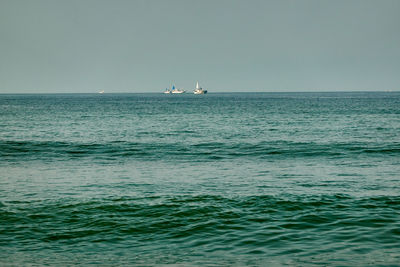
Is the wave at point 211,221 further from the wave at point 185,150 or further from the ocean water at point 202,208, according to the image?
the wave at point 185,150

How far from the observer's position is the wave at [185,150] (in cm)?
3222

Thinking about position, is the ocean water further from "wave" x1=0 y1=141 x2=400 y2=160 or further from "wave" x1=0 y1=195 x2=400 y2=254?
"wave" x1=0 y1=141 x2=400 y2=160

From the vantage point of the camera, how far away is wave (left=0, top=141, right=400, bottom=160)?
3222cm

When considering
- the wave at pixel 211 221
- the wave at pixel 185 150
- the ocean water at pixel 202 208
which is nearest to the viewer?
the ocean water at pixel 202 208

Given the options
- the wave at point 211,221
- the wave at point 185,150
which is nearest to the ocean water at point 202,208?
the wave at point 211,221

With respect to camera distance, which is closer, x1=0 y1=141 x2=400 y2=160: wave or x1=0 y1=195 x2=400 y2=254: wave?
x1=0 y1=195 x2=400 y2=254: wave

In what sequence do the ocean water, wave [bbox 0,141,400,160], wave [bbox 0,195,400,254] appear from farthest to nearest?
wave [bbox 0,141,400,160], wave [bbox 0,195,400,254], the ocean water

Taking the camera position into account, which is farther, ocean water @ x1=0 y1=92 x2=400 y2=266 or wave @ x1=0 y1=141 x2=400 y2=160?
wave @ x1=0 y1=141 x2=400 y2=160

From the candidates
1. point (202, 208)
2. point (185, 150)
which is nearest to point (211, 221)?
point (202, 208)

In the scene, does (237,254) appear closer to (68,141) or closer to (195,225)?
(195,225)

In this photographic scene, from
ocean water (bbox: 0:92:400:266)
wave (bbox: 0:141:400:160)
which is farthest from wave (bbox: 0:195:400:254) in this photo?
wave (bbox: 0:141:400:160)

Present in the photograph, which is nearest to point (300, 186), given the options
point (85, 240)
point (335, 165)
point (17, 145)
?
point (335, 165)

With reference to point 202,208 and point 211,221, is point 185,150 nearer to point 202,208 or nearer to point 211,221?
point 202,208

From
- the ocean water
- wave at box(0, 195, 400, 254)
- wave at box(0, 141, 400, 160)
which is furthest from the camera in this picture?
wave at box(0, 141, 400, 160)
